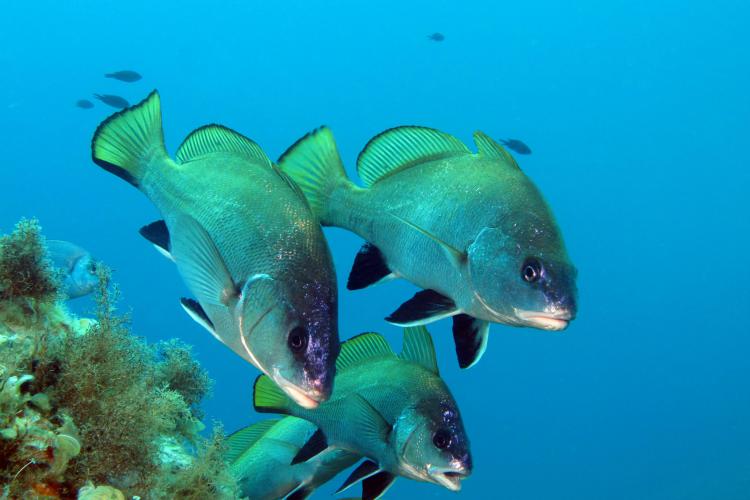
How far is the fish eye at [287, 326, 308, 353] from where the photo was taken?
7.23 ft

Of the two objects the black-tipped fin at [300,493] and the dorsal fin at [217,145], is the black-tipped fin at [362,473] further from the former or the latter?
the dorsal fin at [217,145]

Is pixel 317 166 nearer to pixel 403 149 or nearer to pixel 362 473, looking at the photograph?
pixel 403 149

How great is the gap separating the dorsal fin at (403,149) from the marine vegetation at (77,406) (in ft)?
5.01

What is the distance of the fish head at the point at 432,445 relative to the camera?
11.0 feet

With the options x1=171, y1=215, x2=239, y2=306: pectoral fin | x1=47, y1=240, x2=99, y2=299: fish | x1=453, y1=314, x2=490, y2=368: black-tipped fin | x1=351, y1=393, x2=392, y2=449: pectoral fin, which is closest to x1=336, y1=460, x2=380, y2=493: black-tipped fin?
x1=351, y1=393, x2=392, y2=449: pectoral fin

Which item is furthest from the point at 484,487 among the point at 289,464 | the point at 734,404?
the point at 289,464

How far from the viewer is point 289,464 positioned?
3.70m

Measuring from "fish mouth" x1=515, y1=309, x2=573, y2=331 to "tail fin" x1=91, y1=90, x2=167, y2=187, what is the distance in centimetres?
181

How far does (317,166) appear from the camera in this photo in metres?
3.29

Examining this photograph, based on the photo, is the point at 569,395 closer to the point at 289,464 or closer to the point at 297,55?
the point at 297,55

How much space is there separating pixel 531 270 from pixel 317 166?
4.05ft

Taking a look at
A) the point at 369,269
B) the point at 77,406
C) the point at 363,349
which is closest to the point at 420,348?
the point at 363,349

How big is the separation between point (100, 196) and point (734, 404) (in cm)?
8491

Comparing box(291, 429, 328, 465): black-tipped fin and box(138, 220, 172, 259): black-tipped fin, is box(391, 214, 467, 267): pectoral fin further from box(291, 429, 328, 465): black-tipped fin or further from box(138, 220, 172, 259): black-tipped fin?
box(291, 429, 328, 465): black-tipped fin
